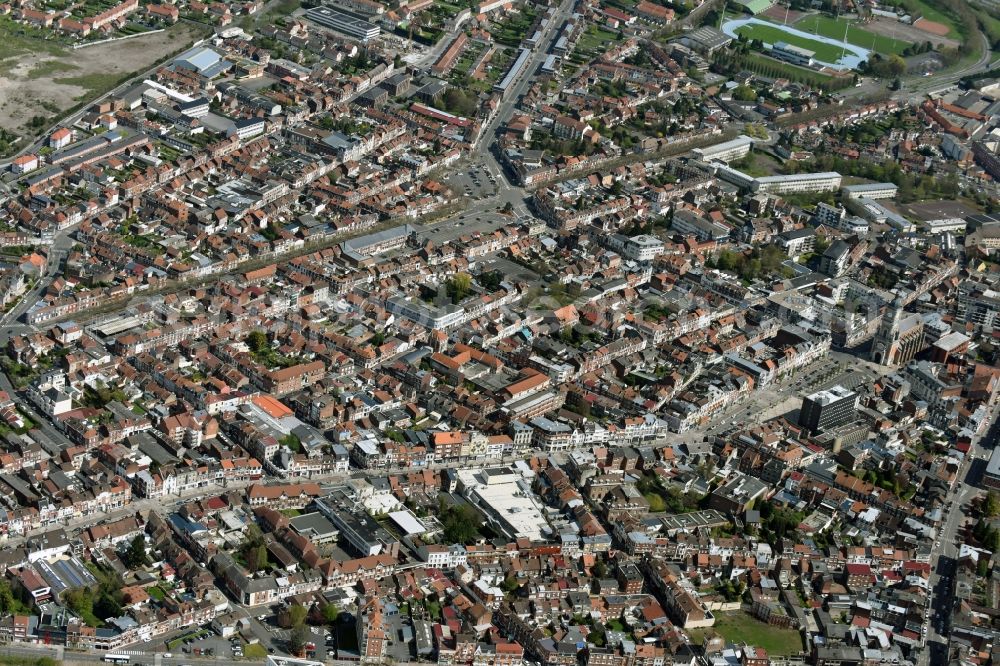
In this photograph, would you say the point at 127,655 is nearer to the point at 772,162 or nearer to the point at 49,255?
the point at 49,255

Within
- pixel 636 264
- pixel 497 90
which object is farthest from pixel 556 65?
pixel 636 264

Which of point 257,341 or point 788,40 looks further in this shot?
point 788,40

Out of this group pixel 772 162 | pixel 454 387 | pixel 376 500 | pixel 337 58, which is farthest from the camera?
pixel 337 58

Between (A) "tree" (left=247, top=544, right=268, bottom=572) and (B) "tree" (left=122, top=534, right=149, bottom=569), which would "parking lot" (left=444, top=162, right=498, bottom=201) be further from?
(B) "tree" (left=122, top=534, right=149, bottom=569)

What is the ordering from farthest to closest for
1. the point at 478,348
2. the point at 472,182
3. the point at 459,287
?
the point at 472,182
the point at 459,287
the point at 478,348

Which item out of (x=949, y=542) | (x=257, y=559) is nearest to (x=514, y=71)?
(x=949, y=542)

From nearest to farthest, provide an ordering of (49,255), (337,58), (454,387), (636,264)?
(454,387), (49,255), (636,264), (337,58)

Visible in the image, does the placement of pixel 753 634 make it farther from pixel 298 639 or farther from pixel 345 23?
pixel 345 23
